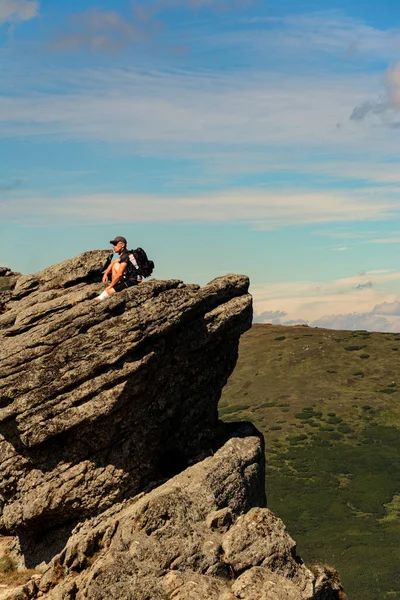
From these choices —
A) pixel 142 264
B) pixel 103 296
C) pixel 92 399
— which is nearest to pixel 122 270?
pixel 142 264

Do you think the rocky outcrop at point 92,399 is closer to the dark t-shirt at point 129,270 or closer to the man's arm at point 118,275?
the man's arm at point 118,275

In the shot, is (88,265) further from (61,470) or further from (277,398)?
(277,398)

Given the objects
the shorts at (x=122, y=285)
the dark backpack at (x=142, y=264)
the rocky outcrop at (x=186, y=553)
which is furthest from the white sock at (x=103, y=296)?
the rocky outcrop at (x=186, y=553)

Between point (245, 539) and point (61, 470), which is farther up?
point (61, 470)

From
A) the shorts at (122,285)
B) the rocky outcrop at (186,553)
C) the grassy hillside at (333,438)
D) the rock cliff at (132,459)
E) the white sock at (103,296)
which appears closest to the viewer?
the rocky outcrop at (186,553)

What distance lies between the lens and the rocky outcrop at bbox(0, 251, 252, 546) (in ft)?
96.7

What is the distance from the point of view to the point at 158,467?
32281mm

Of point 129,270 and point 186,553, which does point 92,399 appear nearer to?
point 129,270

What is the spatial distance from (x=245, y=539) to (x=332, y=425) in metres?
115

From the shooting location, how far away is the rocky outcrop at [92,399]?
29469 millimetres

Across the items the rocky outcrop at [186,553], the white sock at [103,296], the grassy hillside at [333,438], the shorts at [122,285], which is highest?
the shorts at [122,285]

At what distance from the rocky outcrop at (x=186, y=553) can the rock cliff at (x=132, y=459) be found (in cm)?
6

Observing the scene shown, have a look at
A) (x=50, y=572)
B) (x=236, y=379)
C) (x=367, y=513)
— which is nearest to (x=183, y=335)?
(x=50, y=572)

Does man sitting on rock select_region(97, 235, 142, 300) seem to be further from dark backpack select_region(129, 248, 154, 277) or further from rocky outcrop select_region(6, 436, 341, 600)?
rocky outcrop select_region(6, 436, 341, 600)
